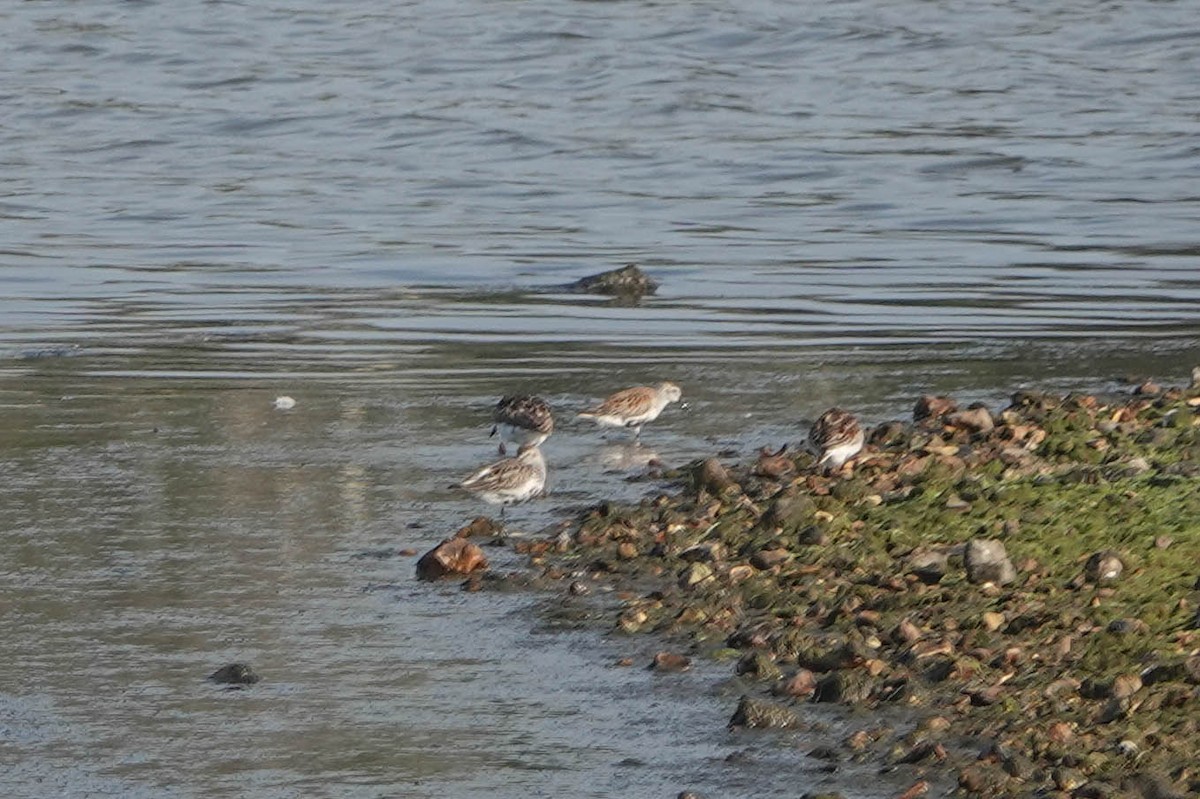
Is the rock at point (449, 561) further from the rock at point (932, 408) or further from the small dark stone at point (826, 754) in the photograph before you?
the rock at point (932, 408)

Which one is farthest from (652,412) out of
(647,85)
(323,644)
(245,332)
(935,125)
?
(647,85)

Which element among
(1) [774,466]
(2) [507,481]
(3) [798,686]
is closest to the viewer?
(3) [798,686]

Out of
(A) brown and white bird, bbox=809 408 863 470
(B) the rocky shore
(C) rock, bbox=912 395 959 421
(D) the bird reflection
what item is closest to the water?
(D) the bird reflection

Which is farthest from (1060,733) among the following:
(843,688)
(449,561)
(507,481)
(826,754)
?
(507,481)

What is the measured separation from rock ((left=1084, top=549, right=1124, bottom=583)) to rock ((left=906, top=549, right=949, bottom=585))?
49cm

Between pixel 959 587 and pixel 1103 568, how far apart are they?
18.4 inches

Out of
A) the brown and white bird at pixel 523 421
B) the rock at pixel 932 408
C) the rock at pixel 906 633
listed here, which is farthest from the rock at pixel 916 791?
the rock at pixel 932 408

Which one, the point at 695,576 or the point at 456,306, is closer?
the point at 695,576

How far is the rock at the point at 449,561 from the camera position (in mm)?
9023

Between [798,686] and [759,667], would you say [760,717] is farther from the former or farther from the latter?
[759,667]

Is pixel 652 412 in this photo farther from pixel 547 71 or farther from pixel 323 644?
pixel 547 71

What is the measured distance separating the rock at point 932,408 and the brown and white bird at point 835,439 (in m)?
1.48

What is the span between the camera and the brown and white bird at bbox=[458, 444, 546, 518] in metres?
9.71

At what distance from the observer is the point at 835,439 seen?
9.88 m
